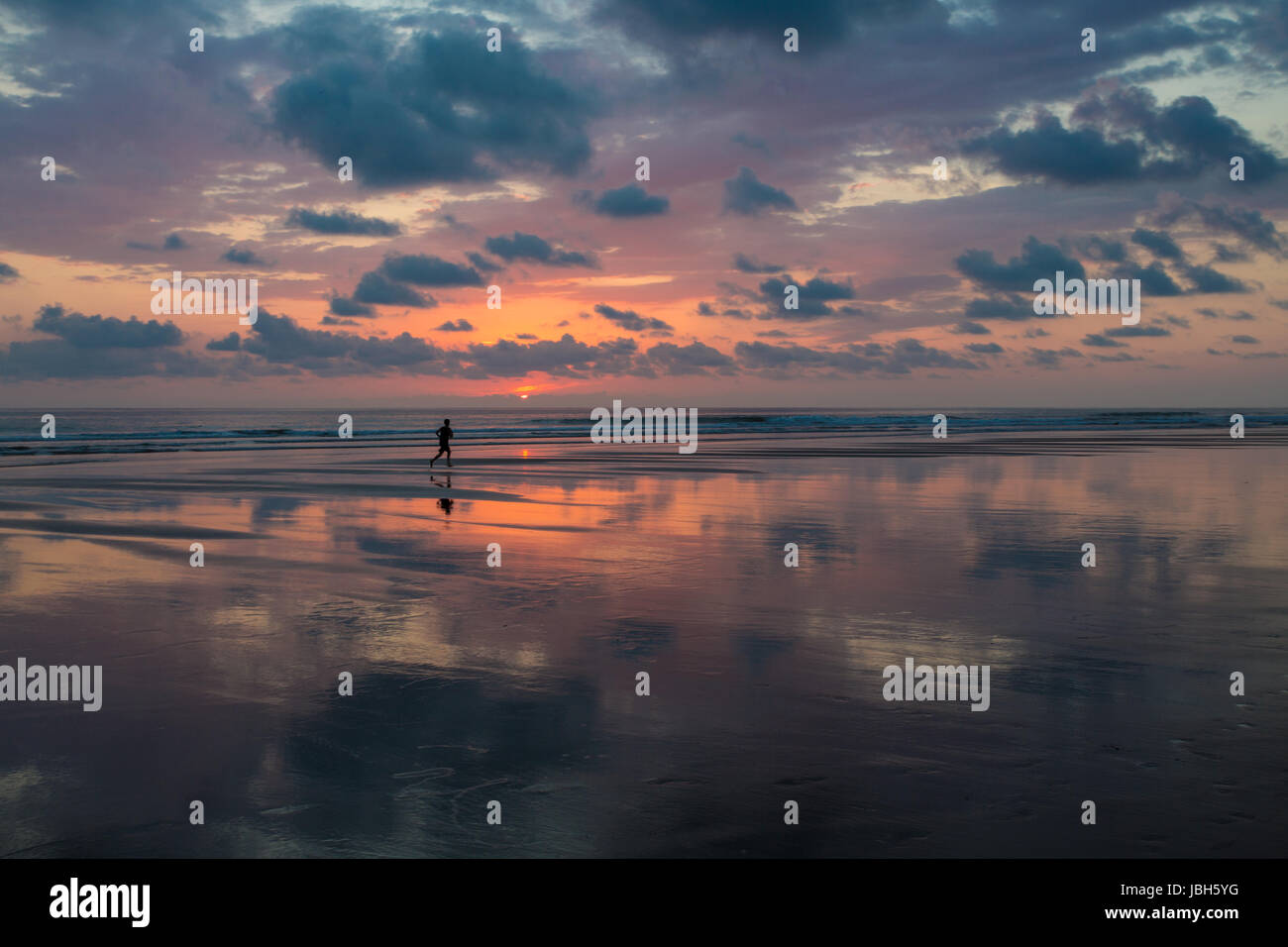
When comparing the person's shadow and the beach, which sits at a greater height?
the person's shadow

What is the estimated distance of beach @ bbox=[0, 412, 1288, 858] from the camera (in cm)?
515

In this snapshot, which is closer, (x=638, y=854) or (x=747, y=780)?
(x=638, y=854)

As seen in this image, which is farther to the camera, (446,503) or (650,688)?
(446,503)

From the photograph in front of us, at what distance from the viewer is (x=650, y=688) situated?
7.55 meters

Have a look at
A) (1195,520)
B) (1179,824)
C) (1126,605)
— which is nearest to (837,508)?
(1195,520)

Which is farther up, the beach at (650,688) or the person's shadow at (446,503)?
the person's shadow at (446,503)

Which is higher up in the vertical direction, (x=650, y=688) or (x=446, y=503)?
(x=446, y=503)

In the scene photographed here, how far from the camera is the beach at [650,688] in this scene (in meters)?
5.15

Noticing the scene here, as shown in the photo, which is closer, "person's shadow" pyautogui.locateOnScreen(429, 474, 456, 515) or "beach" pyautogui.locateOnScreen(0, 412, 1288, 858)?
"beach" pyautogui.locateOnScreen(0, 412, 1288, 858)

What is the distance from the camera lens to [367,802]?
542 cm

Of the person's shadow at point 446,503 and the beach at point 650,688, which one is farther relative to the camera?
the person's shadow at point 446,503
